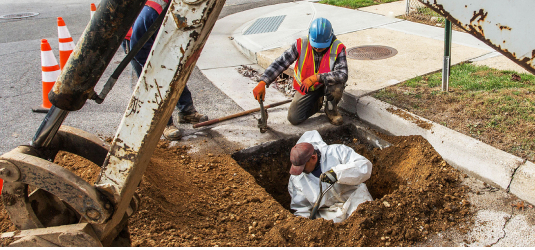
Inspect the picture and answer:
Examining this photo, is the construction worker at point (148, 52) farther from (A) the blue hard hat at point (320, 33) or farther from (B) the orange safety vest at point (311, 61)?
(A) the blue hard hat at point (320, 33)

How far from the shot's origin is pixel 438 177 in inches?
129

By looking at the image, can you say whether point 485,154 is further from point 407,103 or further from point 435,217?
point 407,103

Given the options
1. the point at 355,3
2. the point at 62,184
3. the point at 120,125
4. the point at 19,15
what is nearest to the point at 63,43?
the point at 62,184

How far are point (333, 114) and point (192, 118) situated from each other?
1.64 metres

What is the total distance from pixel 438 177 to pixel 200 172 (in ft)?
6.91

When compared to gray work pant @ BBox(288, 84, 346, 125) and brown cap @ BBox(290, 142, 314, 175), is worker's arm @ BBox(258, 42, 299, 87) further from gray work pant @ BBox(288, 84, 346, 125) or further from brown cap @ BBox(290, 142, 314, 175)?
brown cap @ BBox(290, 142, 314, 175)

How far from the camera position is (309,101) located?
4.50 m

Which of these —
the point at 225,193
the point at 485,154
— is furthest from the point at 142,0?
the point at 485,154

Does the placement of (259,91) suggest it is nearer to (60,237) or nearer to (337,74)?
(337,74)

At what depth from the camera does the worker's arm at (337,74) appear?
419 cm

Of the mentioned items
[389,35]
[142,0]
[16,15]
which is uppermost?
[142,0]

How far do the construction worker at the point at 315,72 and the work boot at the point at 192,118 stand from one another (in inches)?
30.3

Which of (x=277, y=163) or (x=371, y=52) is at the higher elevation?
(x=371, y=52)

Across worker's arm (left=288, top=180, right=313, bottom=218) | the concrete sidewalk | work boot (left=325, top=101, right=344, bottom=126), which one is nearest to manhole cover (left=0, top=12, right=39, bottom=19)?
the concrete sidewalk
